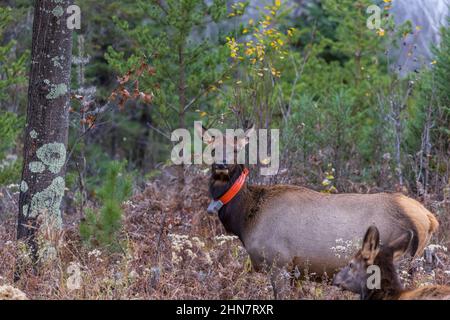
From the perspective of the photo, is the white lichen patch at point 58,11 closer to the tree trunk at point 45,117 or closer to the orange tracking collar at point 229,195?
the tree trunk at point 45,117

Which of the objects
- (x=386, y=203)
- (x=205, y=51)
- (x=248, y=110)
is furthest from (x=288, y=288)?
(x=205, y=51)

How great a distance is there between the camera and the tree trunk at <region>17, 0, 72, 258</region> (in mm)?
8422

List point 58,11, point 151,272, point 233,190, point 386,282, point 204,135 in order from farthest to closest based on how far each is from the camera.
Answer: point 204,135 < point 233,190 < point 58,11 < point 151,272 < point 386,282

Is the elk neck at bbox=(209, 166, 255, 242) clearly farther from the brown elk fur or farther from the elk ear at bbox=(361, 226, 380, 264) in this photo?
the elk ear at bbox=(361, 226, 380, 264)

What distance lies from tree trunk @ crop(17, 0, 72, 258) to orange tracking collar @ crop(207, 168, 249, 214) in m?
1.58

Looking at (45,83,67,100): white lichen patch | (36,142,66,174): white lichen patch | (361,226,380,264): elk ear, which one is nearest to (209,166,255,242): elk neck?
(36,142,66,174): white lichen patch

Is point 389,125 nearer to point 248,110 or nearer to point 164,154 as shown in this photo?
point 248,110

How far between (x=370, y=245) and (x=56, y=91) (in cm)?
352

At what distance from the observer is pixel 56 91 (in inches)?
333

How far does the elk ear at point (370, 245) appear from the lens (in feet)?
22.0

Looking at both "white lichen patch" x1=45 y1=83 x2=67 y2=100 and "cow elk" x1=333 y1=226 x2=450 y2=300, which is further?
"white lichen patch" x1=45 y1=83 x2=67 y2=100

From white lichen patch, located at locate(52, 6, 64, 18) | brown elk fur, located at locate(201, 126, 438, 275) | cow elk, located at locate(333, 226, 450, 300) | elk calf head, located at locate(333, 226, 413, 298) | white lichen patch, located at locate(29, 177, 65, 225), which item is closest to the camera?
cow elk, located at locate(333, 226, 450, 300)

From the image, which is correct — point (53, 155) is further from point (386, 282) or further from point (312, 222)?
point (386, 282)

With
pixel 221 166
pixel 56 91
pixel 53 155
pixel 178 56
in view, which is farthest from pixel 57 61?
pixel 178 56
